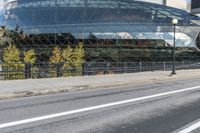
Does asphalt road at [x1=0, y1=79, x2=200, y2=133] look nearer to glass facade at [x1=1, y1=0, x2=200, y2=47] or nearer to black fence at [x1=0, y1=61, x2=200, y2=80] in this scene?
black fence at [x1=0, y1=61, x2=200, y2=80]

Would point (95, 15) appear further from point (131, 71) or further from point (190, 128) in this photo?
point (190, 128)

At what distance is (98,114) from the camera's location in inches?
516

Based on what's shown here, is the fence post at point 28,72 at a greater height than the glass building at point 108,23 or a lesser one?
lesser

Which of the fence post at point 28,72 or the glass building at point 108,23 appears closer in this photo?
the fence post at point 28,72

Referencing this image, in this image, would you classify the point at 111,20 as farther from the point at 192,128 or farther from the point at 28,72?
the point at 192,128

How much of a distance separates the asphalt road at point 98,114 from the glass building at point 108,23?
2053 inches

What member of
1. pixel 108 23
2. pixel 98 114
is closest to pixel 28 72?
pixel 98 114

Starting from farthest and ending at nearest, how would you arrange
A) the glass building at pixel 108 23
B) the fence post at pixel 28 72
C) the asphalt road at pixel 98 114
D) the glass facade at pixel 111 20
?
the glass facade at pixel 111 20 < the glass building at pixel 108 23 < the fence post at pixel 28 72 < the asphalt road at pixel 98 114

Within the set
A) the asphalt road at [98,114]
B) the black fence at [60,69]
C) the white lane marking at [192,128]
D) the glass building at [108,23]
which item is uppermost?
the glass building at [108,23]

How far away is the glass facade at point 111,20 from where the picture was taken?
232ft

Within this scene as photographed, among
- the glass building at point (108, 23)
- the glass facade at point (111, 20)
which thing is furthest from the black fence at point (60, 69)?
the glass facade at point (111, 20)

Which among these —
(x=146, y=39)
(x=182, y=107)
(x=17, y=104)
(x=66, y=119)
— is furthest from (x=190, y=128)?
(x=146, y=39)

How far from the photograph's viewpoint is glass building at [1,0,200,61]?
70250 mm

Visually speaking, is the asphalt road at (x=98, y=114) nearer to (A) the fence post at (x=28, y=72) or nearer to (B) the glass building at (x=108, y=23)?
(A) the fence post at (x=28, y=72)
